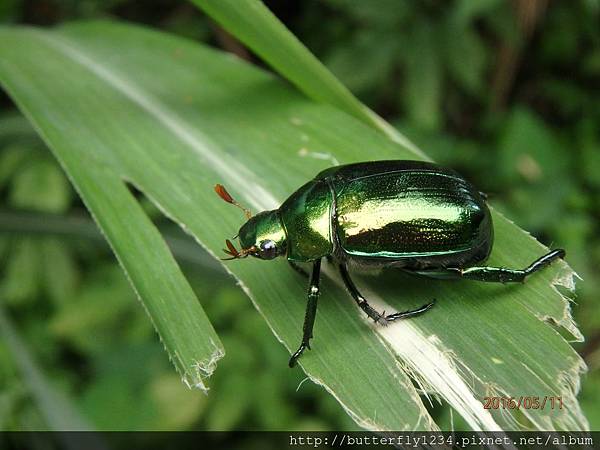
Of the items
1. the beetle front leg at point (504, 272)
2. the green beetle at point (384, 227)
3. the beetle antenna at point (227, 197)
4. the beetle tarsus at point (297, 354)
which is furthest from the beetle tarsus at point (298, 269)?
the beetle front leg at point (504, 272)

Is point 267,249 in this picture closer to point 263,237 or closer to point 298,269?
point 263,237

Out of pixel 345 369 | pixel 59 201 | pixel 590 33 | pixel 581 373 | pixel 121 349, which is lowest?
pixel 121 349

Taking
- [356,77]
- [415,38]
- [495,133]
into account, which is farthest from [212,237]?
[495,133]

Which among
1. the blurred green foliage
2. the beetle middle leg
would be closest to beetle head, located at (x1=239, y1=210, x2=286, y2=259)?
the beetle middle leg

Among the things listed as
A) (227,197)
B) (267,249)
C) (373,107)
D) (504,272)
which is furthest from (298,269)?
(373,107)

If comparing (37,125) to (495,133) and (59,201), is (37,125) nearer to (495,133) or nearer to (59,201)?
(59,201)

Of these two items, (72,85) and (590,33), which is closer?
(72,85)
